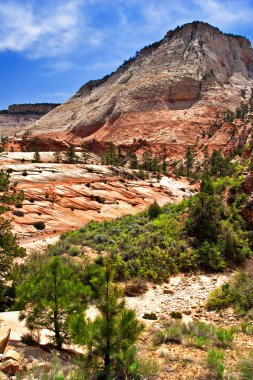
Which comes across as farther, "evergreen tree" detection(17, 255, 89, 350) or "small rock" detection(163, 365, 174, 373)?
"evergreen tree" detection(17, 255, 89, 350)

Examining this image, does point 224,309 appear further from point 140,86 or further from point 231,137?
point 140,86

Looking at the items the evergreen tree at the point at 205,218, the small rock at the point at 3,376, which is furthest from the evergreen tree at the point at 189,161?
the small rock at the point at 3,376

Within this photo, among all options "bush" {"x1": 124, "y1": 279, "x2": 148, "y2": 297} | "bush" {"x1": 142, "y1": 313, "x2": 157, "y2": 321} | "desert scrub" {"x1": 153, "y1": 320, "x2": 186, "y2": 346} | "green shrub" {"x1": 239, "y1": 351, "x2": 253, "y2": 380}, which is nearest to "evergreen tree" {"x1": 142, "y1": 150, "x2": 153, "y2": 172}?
"bush" {"x1": 124, "y1": 279, "x2": 148, "y2": 297}

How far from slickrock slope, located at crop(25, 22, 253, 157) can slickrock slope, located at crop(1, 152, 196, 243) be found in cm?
2696

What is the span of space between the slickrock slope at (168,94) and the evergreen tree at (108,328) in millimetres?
65755

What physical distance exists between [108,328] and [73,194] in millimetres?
33425

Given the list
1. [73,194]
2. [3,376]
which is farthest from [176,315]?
[73,194]

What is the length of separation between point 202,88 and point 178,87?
613 cm

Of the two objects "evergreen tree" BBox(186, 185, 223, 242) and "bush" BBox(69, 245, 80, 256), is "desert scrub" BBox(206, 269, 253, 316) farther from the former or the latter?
"bush" BBox(69, 245, 80, 256)

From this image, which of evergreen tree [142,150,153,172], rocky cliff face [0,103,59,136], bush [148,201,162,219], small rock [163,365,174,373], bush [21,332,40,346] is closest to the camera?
small rock [163,365,174,373]

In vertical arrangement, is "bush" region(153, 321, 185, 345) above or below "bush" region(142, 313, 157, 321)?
above

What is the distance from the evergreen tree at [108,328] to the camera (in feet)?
22.4

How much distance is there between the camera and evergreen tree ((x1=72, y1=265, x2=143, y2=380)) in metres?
6.82

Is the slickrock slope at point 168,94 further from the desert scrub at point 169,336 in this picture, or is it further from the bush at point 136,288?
the desert scrub at point 169,336
